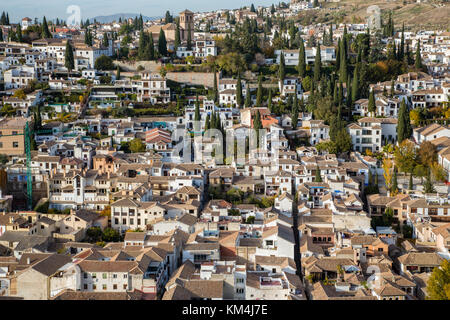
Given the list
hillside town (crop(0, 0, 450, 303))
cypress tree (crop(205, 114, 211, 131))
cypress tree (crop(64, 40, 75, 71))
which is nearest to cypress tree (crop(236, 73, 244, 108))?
hillside town (crop(0, 0, 450, 303))

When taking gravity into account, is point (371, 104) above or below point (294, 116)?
above

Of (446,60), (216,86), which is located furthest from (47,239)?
(446,60)

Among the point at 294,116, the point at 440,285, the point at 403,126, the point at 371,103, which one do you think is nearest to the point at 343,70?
the point at 371,103

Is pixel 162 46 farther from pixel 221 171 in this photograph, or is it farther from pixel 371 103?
pixel 221 171

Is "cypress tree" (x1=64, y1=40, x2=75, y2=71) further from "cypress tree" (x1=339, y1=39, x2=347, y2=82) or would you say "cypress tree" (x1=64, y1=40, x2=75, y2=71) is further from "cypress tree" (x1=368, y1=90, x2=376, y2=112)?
"cypress tree" (x1=368, y1=90, x2=376, y2=112)

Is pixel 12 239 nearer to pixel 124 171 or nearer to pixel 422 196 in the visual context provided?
pixel 124 171

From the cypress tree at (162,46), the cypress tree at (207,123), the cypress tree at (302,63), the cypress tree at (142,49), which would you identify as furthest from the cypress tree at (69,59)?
the cypress tree at (302,63)
